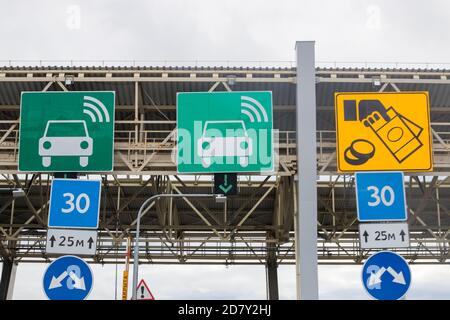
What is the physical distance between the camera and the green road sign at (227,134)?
22.8 metres

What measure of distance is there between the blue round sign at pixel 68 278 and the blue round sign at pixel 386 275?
6327 millimetres

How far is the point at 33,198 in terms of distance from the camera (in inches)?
1500

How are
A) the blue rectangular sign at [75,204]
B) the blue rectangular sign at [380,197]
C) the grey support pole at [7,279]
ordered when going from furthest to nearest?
the grey support pole at [7,279] < the blue rectangular sign at [75,204] < the blue rectangular sign at [380,197]

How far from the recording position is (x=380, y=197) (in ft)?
56.7

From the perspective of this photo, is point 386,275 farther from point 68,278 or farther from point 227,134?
point 227,134

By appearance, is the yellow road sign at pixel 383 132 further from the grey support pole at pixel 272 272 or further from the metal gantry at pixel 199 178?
the grey support pole at pixel 272 272

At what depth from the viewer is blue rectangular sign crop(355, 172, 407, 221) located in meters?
17.0

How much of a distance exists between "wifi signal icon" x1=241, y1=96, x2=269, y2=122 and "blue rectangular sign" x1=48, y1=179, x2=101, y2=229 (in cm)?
647

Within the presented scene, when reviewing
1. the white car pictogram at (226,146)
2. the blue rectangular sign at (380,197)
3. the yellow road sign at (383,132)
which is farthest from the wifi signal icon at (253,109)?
the blue rectangular sign at (380,197)

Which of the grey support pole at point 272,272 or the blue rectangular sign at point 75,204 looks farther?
the grey support pole at point 272,272

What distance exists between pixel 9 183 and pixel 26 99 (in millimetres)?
11730
